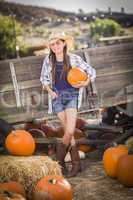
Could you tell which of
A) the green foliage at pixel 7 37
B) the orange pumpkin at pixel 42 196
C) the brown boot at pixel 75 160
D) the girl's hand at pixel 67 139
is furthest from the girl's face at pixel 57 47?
the orange pumpkin at pixel 42 196

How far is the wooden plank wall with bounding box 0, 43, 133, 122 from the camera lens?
4039 mm

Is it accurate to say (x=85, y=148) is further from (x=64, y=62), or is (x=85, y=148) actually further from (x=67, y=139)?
(x=64, y=62)

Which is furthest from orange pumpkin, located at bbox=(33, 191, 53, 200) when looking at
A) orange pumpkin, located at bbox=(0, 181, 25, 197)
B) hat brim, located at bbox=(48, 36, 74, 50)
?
hat brim, located at bbox=(48, 36, 74, 50)

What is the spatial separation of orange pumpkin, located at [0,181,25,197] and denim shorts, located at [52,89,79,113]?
3.28ft

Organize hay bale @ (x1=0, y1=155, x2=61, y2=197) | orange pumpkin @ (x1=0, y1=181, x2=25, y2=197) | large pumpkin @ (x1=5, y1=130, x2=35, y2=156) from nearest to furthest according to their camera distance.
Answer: orange pumpkin @ (x1=0, y1=181, x2=25, y2=197)
hay bale @ (x1=0, y1=155, x2=61, y2=197)
large pumpkin @ (x1=5, y1=130, x2=35, y2=156)

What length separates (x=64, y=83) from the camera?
392 centimetres

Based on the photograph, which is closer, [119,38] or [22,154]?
[22,154]

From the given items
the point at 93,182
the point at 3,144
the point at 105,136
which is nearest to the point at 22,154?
the point at 3,144

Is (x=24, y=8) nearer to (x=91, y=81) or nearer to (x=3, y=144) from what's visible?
(x=91, y=81)

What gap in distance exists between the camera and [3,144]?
4.20 metres

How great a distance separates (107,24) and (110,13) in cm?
14

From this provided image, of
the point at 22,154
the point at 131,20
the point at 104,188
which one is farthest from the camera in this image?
the point at 131,20

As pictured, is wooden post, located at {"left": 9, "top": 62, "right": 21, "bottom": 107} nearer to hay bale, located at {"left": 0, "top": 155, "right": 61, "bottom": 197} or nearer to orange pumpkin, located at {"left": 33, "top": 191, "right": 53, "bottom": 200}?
hay bale, located at {"left": 0, "top": 155, "right": 61, "bottom": 197}

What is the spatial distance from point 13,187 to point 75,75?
121cm
